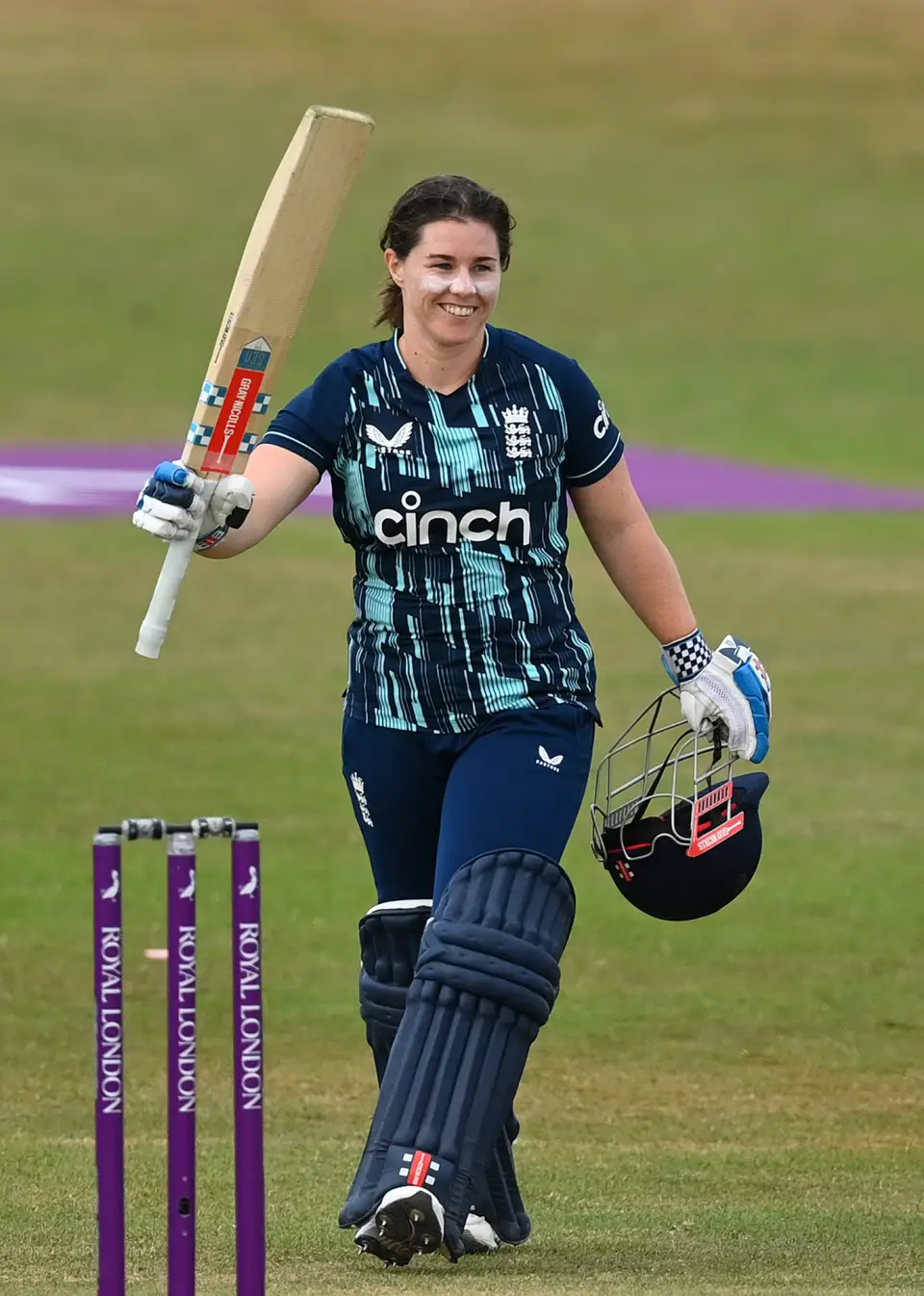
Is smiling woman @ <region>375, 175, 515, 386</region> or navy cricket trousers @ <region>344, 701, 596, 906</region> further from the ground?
smiling woman @ <region>375, 175, 515, 386</region>

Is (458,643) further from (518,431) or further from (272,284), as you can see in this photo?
(272,284)

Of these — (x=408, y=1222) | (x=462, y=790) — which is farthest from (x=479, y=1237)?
(x=462, y=790)

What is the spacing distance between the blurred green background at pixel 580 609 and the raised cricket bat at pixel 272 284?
1358 mm

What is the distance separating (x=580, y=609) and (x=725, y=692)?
9.41 meters

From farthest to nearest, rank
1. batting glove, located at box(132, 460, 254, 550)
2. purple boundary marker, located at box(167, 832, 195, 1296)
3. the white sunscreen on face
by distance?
the white sunscreen on face < batting glove, located at box(132, 460, 254, 550) < purple boundary marker, located at box(167, 832, 195, 1296)

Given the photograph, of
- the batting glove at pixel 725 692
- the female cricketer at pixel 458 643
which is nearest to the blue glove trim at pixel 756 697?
the batting glove at pixel 725 692

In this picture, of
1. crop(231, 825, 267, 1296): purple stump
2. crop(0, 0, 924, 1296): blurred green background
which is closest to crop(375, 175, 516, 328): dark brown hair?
crop(231, 825, 267, 1296): purple stump

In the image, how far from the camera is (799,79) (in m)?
31.3

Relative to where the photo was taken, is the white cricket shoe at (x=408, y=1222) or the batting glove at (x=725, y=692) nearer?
the white cricket shoe at (x=408, y=1222)

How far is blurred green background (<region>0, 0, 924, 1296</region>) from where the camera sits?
16.8 feet

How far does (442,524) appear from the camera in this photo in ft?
14.3

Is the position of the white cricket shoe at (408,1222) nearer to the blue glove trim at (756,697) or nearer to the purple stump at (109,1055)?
the purple stump at (109,1055)

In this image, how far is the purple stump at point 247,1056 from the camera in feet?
10.9

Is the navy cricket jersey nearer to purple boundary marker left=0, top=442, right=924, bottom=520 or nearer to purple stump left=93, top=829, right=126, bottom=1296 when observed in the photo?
purple stump left=93, top=829, right=126, bottom=1296
